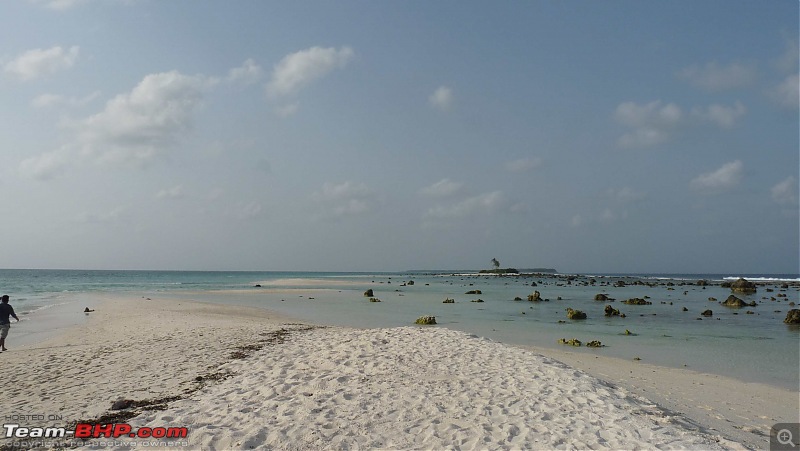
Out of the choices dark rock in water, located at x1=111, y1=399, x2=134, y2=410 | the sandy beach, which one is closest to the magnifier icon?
the sandy beach

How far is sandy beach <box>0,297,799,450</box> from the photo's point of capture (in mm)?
7504

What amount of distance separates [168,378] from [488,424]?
8276mm

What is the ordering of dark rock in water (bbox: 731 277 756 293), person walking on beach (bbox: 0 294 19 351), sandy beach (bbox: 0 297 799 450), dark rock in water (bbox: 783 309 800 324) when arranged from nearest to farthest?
sandy beach (bbox: 0 297 799 450) → person walking on beach (bbox: 0 294 19 351) → dark rock in water (bbox: 783 309 800 324) → dark rock in water (bbox: 731 277 756 293)

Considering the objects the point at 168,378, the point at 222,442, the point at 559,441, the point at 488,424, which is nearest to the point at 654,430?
the point at 559,441

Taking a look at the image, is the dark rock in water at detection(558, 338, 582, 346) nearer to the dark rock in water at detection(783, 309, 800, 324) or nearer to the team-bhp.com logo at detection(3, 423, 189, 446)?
the team-bhp.com logo at detection(3, 423, 189, 446)

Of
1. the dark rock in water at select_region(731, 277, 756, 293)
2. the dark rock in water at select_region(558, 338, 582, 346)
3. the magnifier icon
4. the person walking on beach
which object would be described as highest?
the person walking on beach

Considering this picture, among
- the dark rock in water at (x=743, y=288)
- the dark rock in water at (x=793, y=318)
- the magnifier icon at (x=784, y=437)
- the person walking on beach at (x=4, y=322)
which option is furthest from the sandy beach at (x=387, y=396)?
the dark rock in water at (x=743, y=288)

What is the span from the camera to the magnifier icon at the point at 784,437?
8.66m

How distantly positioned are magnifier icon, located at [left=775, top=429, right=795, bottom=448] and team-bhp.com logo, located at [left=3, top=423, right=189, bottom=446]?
1152cm

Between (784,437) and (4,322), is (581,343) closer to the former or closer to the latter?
(784,437)

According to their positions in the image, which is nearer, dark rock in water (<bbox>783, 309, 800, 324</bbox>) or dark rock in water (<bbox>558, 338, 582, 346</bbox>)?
dark rock in water (<bbox>558, 338, 582, 346</bbox>)

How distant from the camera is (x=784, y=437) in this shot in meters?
8.88

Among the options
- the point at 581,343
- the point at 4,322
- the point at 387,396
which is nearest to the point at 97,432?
the point at 387,396

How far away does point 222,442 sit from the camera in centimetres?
702
